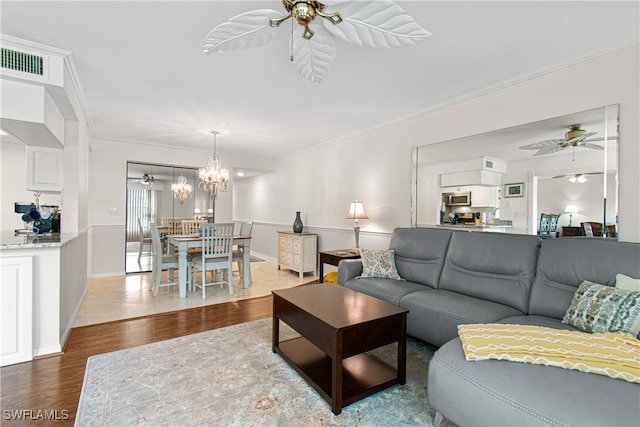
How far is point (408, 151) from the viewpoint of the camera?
3.93 meters

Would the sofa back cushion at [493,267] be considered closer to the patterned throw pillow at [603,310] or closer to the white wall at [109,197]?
the patterned throw pillow at [603,310]

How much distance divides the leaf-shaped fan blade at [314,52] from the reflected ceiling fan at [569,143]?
2109 mm

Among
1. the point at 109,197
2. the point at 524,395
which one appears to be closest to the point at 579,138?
the point at 524,395

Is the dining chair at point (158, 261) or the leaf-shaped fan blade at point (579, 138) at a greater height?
the leaf-shaped fan blade at point (579, 138)

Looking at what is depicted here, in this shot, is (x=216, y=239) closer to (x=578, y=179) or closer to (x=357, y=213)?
(x=357, y=213)

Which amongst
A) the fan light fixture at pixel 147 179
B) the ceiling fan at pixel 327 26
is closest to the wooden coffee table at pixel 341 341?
the ceiling fan at pixel 327 26

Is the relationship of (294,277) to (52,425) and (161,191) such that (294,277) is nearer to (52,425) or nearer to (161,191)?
(161,191)

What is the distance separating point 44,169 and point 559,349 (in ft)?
15.6

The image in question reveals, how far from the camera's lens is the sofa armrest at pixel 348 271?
3285 mm

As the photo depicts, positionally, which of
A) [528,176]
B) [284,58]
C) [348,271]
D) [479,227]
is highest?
[284,58]

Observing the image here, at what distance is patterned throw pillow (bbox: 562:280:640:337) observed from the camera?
1654 millimetres

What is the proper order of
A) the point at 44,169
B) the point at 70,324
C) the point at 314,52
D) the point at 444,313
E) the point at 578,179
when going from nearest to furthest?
the point at 314,52 → the point at 444,313 → the point at 578,179 → the point at 70,324 → the point at 44,169

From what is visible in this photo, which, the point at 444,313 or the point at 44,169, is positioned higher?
the point at 44,169

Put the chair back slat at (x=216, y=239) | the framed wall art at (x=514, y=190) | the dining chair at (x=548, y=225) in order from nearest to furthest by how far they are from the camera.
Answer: the dining chair at (x=548, y=225)
the framed wall art at (x=514, y=190)
the chair back slat at (x=216, y=239)
